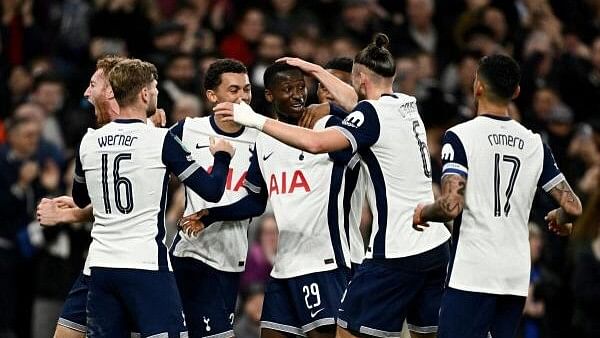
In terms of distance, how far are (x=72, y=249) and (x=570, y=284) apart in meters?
4.70

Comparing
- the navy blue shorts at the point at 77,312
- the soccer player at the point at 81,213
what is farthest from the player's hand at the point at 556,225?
the navy blue shorts at the point at 77,312

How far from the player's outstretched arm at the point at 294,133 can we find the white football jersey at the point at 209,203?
0.85 metres

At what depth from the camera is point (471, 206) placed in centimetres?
906

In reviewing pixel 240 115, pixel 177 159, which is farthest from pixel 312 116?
pixel 177 159

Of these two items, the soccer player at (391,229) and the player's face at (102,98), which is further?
the player's face at (102,98)

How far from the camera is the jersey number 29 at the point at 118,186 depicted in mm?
9320

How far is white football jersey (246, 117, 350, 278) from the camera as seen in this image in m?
10.0

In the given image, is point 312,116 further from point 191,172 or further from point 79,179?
point 79,179

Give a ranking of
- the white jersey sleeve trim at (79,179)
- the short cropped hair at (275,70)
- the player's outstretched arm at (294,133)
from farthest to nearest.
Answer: the short cropped hair at (275,70) < the white jersey sleeve trim at (79,179) < the player's outstretched arm at (294,133)

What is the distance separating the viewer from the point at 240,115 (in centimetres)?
942

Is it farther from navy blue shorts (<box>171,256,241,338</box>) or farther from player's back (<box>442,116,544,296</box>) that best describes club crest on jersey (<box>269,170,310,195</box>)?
player's back (<box>442,116,544,296</box>)

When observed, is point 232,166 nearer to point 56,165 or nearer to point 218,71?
point 218,71

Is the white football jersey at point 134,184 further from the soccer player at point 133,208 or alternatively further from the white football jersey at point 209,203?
the white football jersey at point 209,203

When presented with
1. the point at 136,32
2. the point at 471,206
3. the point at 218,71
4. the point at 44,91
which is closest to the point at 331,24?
the point at 136,32
